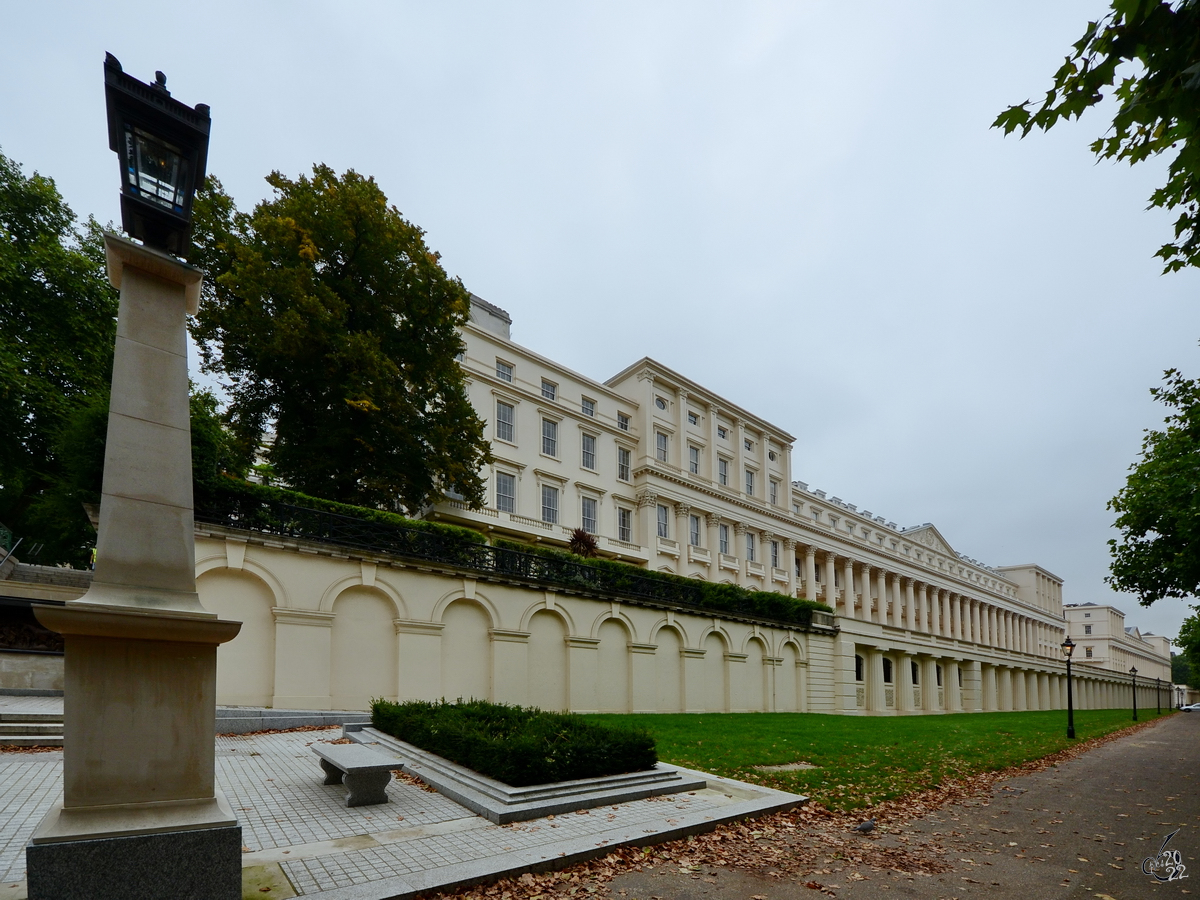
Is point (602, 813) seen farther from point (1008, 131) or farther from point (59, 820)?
point (1008, 131)

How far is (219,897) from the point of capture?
487 centimetres

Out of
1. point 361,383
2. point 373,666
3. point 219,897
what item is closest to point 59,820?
point 219,897

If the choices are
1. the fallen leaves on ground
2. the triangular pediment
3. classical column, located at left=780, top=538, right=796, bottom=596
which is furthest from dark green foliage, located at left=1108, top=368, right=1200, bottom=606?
the triangular pediment

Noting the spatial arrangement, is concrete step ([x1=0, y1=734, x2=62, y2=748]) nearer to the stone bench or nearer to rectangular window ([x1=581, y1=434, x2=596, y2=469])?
the stone bench

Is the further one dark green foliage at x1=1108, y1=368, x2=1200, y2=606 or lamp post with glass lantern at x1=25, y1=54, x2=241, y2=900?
dark green foliage at x1=1108, y1=368, x2=1200, y2=606

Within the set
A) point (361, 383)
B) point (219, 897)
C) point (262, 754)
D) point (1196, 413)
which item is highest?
point (361, 383)

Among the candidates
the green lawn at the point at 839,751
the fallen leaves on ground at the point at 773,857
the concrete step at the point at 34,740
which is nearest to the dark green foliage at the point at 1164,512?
the green lawn at the point at 839,751

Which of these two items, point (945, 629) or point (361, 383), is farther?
point (945, 629)

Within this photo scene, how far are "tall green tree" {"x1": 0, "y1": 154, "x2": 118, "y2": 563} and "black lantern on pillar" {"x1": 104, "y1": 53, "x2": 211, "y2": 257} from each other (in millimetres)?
21952

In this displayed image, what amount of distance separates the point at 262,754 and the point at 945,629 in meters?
89.7

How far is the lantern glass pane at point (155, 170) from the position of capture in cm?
546

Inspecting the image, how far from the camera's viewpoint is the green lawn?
37.8 ft

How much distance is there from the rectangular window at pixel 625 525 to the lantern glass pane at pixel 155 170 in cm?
3906

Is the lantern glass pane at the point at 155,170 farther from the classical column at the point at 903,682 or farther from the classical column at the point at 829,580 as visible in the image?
the classical column at the point at 829,580
